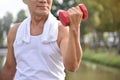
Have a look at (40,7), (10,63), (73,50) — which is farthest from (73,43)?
(10,63)

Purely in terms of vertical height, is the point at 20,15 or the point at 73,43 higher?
the point at 73,43

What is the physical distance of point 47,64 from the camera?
701mm

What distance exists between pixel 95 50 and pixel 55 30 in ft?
6.00

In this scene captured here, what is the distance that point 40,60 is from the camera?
708mm

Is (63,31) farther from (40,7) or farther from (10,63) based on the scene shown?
(10,63)

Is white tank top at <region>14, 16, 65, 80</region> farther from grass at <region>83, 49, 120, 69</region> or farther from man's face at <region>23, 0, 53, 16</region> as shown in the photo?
grass at <region>83, 49, 120, 69</region>

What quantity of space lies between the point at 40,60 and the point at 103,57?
6.38ft

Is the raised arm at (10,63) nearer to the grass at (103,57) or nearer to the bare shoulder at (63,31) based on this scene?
the bare shoulder at (63,31)

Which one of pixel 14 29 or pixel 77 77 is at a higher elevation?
pixel 14 29

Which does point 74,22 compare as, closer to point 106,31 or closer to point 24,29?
point 24,29

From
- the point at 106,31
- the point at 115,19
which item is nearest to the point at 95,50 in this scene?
the point at 106,31

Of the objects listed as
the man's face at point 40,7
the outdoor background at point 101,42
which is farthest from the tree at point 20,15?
the man's face at point 40,7

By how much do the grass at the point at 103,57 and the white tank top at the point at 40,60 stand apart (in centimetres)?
173

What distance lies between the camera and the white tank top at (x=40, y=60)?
696 millimetres
